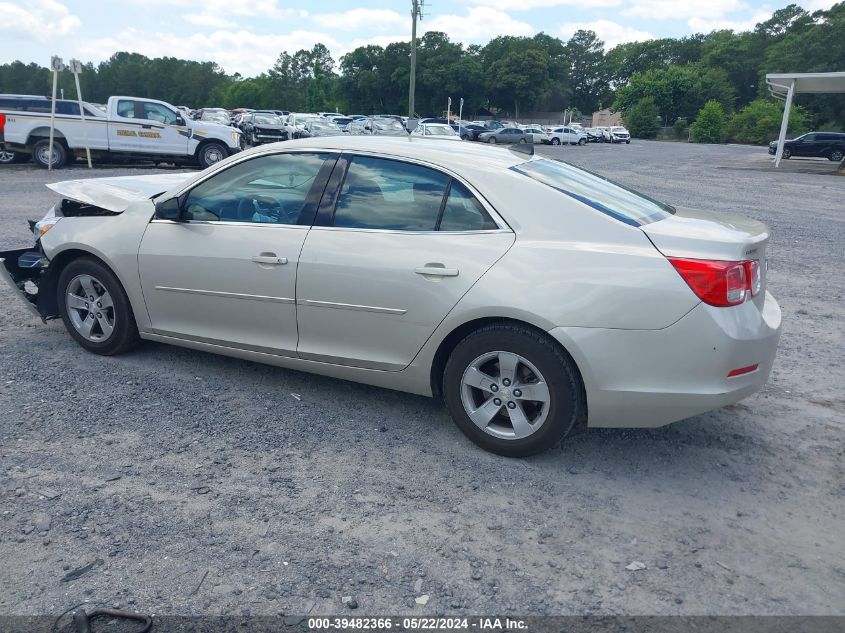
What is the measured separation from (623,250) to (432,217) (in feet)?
3.49

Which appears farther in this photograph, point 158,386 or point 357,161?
point 158,386

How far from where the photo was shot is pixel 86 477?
3.53 metres

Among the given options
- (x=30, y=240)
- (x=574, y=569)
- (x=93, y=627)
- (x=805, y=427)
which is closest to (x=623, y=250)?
(x=574, y=569)

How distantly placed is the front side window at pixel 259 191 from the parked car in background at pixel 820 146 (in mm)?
35000

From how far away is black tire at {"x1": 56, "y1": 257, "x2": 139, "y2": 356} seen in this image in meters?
4.91

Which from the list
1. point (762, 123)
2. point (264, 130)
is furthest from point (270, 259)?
point (762, 123)

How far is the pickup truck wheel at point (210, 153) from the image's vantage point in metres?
20.1

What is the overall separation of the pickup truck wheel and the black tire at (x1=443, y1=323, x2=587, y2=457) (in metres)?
17.9

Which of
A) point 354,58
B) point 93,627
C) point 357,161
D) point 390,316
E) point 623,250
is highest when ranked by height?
Result: point 354,58

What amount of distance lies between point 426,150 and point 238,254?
1301 millimetres

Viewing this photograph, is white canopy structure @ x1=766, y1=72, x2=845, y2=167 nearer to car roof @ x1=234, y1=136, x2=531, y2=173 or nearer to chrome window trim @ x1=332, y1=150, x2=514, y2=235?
car roof @ x1=234, y1=136, x2=531, y2=173

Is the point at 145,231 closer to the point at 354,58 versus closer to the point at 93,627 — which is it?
the point at 93,627

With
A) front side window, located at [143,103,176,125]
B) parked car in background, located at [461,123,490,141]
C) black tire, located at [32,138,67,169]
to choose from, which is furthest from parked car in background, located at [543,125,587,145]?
black tire, located at [32,138,67,169]

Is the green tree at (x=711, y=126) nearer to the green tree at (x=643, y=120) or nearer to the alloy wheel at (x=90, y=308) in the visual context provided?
the green tree at (x=643, y=120)
